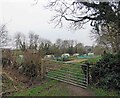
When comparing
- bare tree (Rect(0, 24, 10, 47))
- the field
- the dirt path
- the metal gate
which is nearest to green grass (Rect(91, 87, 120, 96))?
the field

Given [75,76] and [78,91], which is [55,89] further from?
[75,76]

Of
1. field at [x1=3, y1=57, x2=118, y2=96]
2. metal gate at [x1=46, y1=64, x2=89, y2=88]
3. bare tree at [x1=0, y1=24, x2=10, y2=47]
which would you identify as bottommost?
field at [x1=3, y1=57, x2=118, y2=96]

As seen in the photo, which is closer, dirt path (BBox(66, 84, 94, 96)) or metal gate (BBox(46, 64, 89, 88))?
dirt path (BBox(66, 84, 94, 96))

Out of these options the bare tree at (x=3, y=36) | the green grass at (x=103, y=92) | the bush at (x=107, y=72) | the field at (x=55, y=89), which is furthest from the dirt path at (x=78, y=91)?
the bare tree at (x=3, y=36)

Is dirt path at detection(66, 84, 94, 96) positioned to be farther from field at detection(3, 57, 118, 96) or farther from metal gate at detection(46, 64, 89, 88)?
metal gate at detection(46, 64, 89, 88)

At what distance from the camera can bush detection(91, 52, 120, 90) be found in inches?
313

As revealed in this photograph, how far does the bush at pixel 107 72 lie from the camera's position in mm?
7955

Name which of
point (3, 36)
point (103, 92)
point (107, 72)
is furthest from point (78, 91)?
point (3, 36)

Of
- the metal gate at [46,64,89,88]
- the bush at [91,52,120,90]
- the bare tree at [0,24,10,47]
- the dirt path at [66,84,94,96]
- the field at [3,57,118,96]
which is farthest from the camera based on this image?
the bare tree at [0,24,10,47]

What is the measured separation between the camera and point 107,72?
856 centimetres

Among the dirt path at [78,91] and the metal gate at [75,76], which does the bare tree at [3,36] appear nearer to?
the metal gate at [75,76]

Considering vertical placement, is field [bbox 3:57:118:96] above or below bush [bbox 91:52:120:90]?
below

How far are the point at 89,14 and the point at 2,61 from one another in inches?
227

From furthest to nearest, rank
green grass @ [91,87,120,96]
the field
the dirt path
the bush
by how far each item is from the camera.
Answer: the bush, the field, the dirt path, green grass @ [91,87,120,96]
